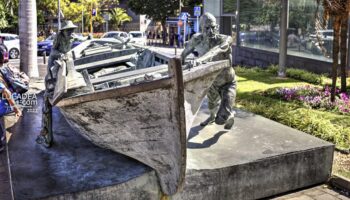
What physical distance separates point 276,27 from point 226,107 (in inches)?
495

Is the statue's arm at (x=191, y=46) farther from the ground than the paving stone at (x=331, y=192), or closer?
farther from the ground

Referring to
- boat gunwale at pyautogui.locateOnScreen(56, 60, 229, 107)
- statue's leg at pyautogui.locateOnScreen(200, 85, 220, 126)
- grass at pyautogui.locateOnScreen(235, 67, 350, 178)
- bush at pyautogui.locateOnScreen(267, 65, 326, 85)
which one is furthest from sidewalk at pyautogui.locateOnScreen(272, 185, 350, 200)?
bush at pyautogui.locateOnScreen(267, 65, 326, 85)

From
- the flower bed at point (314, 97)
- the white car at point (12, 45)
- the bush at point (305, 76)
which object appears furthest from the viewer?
the white car at point (12, 45)

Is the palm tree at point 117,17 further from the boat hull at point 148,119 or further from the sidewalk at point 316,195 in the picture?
the boat hull at point 148,119

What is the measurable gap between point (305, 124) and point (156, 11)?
33958mm

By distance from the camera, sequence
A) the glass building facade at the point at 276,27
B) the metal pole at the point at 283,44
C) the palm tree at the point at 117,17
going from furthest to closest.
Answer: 1. the palm tree at the point at 117,17
2. the glass building facade at the point at 276,27
3. the metal pole at the point at 283,44

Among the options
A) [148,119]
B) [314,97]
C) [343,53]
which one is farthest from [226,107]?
[343,53]

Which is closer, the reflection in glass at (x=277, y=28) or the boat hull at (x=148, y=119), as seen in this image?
the boat hull at (x=148, y=119)

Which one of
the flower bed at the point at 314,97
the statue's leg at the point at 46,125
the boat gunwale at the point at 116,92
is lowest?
the flower bed at the point at 314,97

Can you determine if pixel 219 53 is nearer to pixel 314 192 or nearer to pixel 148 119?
pixel 148 119

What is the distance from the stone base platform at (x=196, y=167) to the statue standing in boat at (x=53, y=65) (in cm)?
29

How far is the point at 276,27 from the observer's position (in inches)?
705

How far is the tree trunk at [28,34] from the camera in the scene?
500 inches

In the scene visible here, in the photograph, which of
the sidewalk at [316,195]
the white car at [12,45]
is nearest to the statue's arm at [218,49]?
the sidewalk at [316,195]
